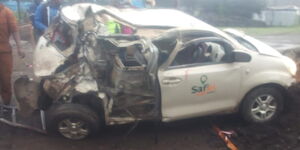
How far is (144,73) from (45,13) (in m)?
3.79

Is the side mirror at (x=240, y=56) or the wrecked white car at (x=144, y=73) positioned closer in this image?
the wrecked white car at (x=144, y=73)

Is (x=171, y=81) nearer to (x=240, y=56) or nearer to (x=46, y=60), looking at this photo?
(x=240, y=56)

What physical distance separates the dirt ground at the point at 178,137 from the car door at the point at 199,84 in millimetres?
351

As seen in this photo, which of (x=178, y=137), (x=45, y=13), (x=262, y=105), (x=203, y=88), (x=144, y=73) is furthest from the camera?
(x=45, y=13)

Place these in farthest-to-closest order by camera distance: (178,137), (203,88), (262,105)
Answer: (262,105), (178,137), (203,88)

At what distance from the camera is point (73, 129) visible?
16.2 ft

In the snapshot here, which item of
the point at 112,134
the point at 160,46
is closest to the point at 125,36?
the point at 160,46

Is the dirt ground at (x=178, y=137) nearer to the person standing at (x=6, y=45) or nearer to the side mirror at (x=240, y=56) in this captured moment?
the person standing at (x=6, y=45)

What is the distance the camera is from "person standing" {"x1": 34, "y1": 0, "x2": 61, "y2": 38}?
756cm

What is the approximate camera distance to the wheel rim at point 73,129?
489cm

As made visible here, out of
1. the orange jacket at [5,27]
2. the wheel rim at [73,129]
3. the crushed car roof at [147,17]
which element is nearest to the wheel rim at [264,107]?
the crushed car roof at [147,17]

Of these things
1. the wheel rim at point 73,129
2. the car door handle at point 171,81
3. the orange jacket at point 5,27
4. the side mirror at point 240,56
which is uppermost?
the orange jacket at point 5,27

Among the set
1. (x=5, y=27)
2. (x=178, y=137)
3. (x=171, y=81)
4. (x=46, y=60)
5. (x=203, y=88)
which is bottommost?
(x=178, y=137)

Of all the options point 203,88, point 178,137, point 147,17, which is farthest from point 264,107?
point 147,17
